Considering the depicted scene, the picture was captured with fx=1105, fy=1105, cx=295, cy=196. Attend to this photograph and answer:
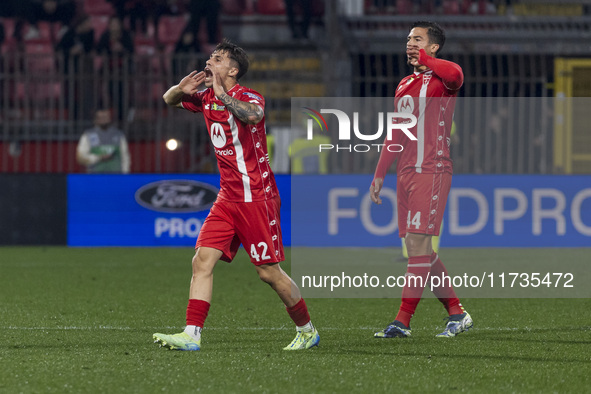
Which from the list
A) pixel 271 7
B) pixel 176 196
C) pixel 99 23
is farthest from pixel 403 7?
pixel 176 196

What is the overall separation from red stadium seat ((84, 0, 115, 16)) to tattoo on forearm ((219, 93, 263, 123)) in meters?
14.2

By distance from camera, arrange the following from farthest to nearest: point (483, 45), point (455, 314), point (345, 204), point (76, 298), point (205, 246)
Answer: point (483, 45) → point (345, 204) → point (76, 298) → point (455, 314) → point (205, 246)

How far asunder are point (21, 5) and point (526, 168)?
31.8 ft

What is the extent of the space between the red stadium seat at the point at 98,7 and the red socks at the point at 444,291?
542 inches

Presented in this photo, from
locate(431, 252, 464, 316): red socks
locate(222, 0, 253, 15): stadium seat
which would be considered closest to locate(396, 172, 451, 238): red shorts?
locate(431, 252, 464, 316): red socks

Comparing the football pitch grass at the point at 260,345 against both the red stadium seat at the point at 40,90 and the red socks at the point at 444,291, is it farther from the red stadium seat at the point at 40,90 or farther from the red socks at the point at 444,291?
the red stadium seat at the point at 40,90

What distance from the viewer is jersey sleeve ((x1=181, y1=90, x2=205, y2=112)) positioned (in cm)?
588

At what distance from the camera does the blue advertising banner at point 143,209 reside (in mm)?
13633

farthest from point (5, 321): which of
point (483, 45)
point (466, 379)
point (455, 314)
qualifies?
point (483, 45)

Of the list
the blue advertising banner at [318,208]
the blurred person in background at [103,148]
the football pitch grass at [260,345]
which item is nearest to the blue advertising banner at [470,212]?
the blue advertising banner at [318,208]

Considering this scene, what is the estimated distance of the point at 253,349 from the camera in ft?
18.9

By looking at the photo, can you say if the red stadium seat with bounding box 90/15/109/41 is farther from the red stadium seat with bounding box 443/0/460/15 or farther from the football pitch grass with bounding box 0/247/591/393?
the football pitch grass with bounding box 0/247/591/393

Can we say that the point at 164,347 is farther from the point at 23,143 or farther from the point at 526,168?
the point at 23,143

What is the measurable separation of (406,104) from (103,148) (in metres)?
8.71
